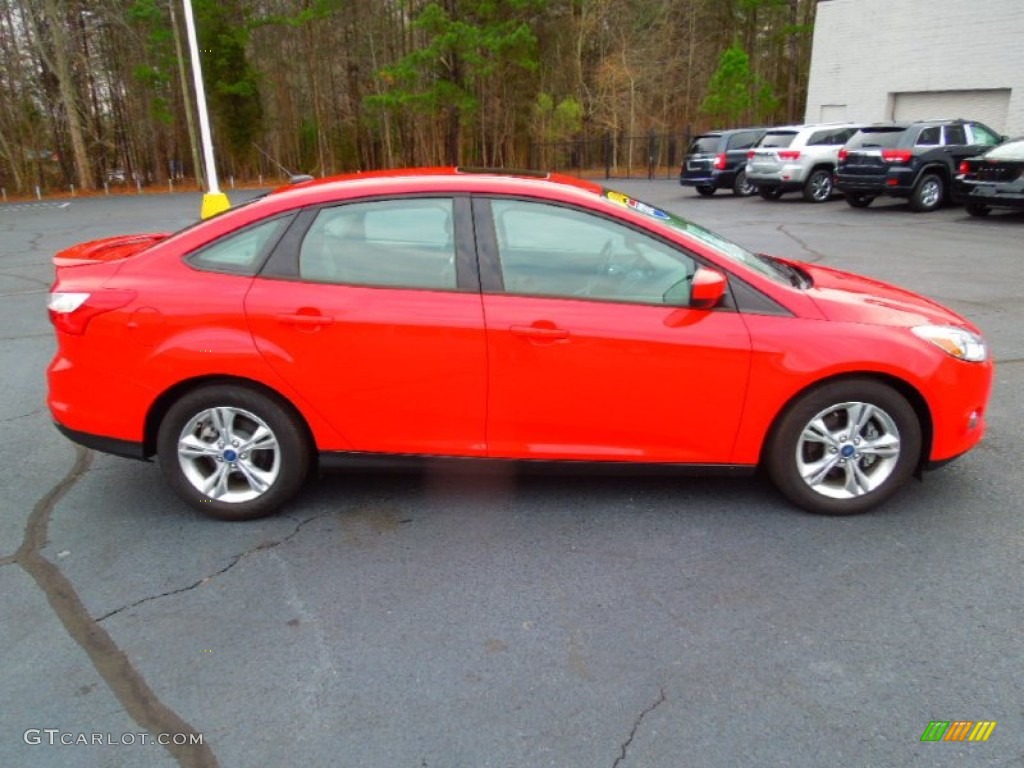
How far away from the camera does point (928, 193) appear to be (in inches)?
652

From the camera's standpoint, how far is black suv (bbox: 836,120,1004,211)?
16.2 meters

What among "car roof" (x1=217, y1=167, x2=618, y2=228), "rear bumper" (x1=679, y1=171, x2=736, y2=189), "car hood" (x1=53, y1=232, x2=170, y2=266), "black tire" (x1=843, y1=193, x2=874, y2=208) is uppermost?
"car roof" (x1=217, y1=167, x2=618, y2=228)

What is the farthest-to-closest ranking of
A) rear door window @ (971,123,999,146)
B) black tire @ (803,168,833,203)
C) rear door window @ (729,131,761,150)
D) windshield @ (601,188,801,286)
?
rear door window @ (729,131,761,150), black tire @ (803,168,833,203), rear door window @ (971,123,999,146), windshield @ (601,188,801,286)

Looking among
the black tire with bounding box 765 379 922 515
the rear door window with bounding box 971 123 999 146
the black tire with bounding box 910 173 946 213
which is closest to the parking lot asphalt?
the black tire with bounding box 765 379 922 515

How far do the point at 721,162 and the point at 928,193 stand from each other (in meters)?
5.57

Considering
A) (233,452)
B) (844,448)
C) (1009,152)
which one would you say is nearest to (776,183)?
(1009,152)

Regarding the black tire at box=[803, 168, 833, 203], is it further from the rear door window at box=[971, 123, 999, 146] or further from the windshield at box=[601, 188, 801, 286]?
the windshield at box=[601, 188, 801, 286]

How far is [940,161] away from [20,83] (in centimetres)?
3229

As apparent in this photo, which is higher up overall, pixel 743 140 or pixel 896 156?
pixel 743 140

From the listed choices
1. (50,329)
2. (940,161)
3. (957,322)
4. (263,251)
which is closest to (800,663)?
(957,322)

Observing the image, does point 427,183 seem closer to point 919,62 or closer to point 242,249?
point 242,249

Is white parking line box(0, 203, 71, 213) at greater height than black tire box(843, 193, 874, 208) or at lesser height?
lesser

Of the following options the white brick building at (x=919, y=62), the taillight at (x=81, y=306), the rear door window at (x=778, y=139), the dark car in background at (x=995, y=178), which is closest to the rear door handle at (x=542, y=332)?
the taillight at (x=81, y=306)

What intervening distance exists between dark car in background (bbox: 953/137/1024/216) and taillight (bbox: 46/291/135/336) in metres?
15.4
